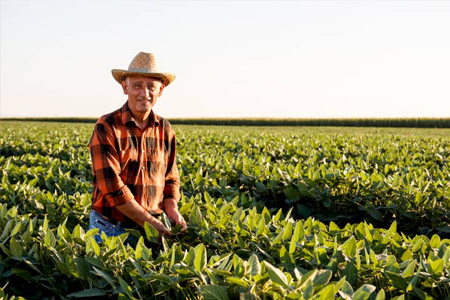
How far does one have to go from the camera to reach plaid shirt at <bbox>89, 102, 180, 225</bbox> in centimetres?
311

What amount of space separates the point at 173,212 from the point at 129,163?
0.54 metres

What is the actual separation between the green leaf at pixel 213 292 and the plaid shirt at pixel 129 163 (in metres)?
1.30

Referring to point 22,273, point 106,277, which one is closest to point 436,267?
point 106,277

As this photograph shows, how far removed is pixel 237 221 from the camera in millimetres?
3084

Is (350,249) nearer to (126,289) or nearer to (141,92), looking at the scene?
(126,289)

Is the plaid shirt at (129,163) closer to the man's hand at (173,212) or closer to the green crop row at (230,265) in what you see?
the man's hand at (173,212)

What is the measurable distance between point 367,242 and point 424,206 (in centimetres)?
255

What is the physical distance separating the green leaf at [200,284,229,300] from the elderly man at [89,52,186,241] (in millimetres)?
1209

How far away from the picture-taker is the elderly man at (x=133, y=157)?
10.2 feet

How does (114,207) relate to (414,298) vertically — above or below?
above

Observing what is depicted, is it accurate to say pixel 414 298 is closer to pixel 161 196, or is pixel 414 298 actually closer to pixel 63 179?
pixel 161 196

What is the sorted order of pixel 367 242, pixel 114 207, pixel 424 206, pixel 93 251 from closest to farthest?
pixel 93 251, pixel 367 242, pixel 114 207, pixel 424 206

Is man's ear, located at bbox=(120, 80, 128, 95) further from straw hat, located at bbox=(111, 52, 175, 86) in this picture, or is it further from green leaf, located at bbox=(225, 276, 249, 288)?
green leaf, located at bbox=(225, 276, 249, 288)

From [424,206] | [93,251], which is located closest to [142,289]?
[93,251]
